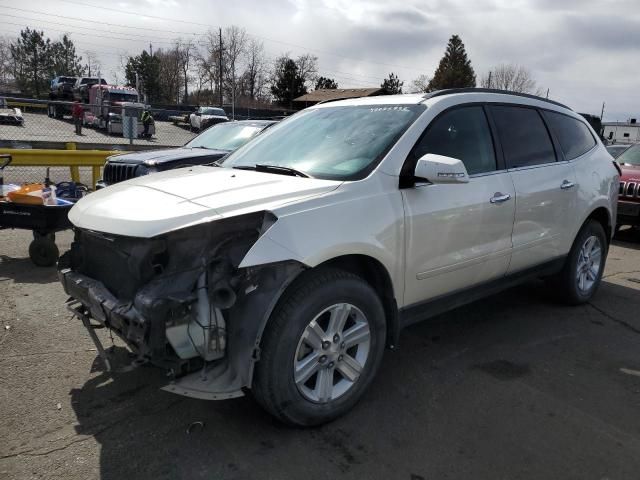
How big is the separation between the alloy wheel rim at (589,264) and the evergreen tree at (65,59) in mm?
71753

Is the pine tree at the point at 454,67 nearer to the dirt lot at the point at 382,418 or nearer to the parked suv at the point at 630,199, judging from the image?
the parked suv at the point at 630,199

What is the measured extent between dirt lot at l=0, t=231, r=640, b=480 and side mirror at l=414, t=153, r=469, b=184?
1.38m

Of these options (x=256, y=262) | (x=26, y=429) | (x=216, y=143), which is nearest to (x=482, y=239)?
(x=256, y=262)

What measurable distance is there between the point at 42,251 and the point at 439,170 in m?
4.54

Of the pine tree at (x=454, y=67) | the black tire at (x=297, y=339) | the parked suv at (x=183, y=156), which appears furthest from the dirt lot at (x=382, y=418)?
the pine tree at (x=454, y=67)

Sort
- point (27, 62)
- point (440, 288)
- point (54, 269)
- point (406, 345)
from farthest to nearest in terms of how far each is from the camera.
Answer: point (27, 62)
point (54, 269)
point (406, 345)
point (440, 288)

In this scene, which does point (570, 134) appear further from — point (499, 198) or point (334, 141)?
point (334, 141)

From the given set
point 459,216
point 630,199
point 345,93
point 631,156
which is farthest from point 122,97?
point 459,216

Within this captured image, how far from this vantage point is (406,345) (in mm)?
4039

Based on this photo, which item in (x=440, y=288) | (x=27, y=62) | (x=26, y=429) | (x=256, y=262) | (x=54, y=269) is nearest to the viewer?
(x=256, y=262)

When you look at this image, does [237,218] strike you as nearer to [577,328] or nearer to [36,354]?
[36,354]

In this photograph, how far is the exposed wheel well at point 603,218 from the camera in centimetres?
→ 502

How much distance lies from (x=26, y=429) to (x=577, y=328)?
4.26m

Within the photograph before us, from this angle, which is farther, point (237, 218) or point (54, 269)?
point (54, 269)
